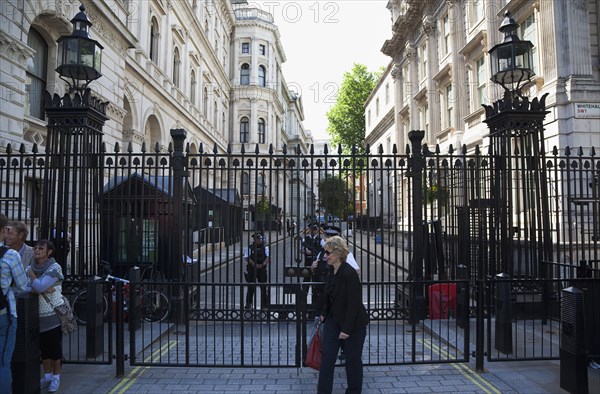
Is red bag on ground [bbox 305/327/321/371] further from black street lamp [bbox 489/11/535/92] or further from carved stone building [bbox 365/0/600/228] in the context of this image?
black street lamp [bbox 489/11/535/92]

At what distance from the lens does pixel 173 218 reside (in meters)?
7.59

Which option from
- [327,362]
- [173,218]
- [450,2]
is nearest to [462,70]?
[450,2]

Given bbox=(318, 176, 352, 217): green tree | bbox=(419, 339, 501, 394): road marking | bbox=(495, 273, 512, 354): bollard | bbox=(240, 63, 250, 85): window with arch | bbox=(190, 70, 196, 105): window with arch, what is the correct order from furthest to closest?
bbox=(240, 63, 250, 85): window with arch, bbox=(190, 70, 196, 105): window with arch, bbox=(318, 176, 352, 217): green tree, bbox=(495, 273, 512, 354): bollard, bbox=(419, 339, 501, 394): road marking

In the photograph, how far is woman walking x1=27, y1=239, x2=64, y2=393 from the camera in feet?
15.6

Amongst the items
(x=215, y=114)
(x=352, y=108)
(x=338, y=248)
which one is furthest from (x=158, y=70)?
(x=352, y=108)

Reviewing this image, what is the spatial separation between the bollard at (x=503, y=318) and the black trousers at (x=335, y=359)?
2.50 m

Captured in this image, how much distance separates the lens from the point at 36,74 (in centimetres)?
1236

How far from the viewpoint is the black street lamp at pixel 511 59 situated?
745 centimetres

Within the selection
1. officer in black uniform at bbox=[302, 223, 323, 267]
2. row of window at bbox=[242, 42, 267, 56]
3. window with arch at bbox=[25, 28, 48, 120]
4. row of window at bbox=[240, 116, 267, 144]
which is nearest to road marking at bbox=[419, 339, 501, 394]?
officer in black uniform at bbox=[302, 223, 323, 267]

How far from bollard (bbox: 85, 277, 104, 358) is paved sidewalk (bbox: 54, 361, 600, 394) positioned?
0.23m

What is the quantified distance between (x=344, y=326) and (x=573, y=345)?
2498mm

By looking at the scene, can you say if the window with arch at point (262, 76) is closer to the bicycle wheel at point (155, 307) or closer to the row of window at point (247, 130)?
the row of window at point (247, 130)

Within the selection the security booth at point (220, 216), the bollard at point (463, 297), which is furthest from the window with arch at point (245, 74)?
the bollard at point (463, 297)

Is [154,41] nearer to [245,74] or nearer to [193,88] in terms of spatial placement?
[193,88]
